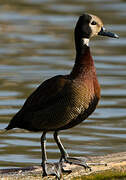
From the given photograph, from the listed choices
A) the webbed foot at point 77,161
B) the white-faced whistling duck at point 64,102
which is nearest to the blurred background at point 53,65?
the webbed foot at point 77,161

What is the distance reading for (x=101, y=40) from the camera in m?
19.9

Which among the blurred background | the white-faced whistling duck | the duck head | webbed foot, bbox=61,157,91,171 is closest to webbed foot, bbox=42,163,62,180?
the white-faced whistling duck

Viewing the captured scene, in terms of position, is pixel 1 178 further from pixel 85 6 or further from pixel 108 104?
pixel 85 6

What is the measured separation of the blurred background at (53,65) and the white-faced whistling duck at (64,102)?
7.53 feet

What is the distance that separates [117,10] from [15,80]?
791 cm

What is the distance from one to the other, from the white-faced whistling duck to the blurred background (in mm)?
2296

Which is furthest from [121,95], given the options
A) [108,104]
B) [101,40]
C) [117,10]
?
[117,10]

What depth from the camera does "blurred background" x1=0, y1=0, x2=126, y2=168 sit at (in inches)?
464

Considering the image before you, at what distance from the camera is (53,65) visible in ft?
55.7

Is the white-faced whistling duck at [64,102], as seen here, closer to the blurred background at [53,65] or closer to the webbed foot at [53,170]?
the webbed foot at [53,170]

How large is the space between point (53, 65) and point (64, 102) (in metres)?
8.58

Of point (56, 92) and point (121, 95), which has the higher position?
point (56, 92)

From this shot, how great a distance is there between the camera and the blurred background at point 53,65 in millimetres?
11773

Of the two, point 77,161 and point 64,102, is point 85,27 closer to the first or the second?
point 64,102
